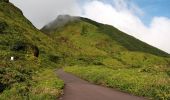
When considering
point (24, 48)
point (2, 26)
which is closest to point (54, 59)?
point (24, 48)

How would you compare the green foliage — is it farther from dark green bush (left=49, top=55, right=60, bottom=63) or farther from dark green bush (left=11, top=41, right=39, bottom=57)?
dark green bush (left=11, top=41, right=39, bottom=57)

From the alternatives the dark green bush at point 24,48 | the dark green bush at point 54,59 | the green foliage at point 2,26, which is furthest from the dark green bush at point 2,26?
the dark green bush at point 24,48

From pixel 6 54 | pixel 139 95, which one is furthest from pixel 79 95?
pixel 6 54

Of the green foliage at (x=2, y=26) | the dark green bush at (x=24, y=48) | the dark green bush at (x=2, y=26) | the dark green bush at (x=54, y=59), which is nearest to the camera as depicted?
the dark green bush at (x=24, y=48)

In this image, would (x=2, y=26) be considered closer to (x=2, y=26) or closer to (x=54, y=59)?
(x=2, y=26)

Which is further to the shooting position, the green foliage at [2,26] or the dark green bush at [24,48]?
the green foliage at [2,26]

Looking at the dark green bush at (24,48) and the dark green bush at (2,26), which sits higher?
the dark green bush at (2,26)

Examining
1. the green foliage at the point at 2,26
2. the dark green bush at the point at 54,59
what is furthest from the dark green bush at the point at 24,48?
the green foliage at the point at 2,26

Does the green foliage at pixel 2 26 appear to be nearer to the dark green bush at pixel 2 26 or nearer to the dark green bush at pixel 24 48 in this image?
the dark green bush at pixel 2 26

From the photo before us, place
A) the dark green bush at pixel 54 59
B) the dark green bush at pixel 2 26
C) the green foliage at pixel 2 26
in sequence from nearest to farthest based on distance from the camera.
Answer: the dark green bush at pixel 54 59 → the dark green bush at pixel 2 26 → the green foliage at pixel 2 26

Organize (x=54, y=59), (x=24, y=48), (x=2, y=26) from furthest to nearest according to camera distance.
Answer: (x=2, y=26) < (x=54, y=59) < (x=24, y=48)

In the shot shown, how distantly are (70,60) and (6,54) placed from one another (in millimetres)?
48041

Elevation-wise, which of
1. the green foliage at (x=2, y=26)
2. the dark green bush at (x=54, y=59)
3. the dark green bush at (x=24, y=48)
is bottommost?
the dark green bush at (x=54, y=59)

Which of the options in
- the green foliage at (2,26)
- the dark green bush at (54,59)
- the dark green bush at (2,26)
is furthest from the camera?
the green foliage at (2,26)
